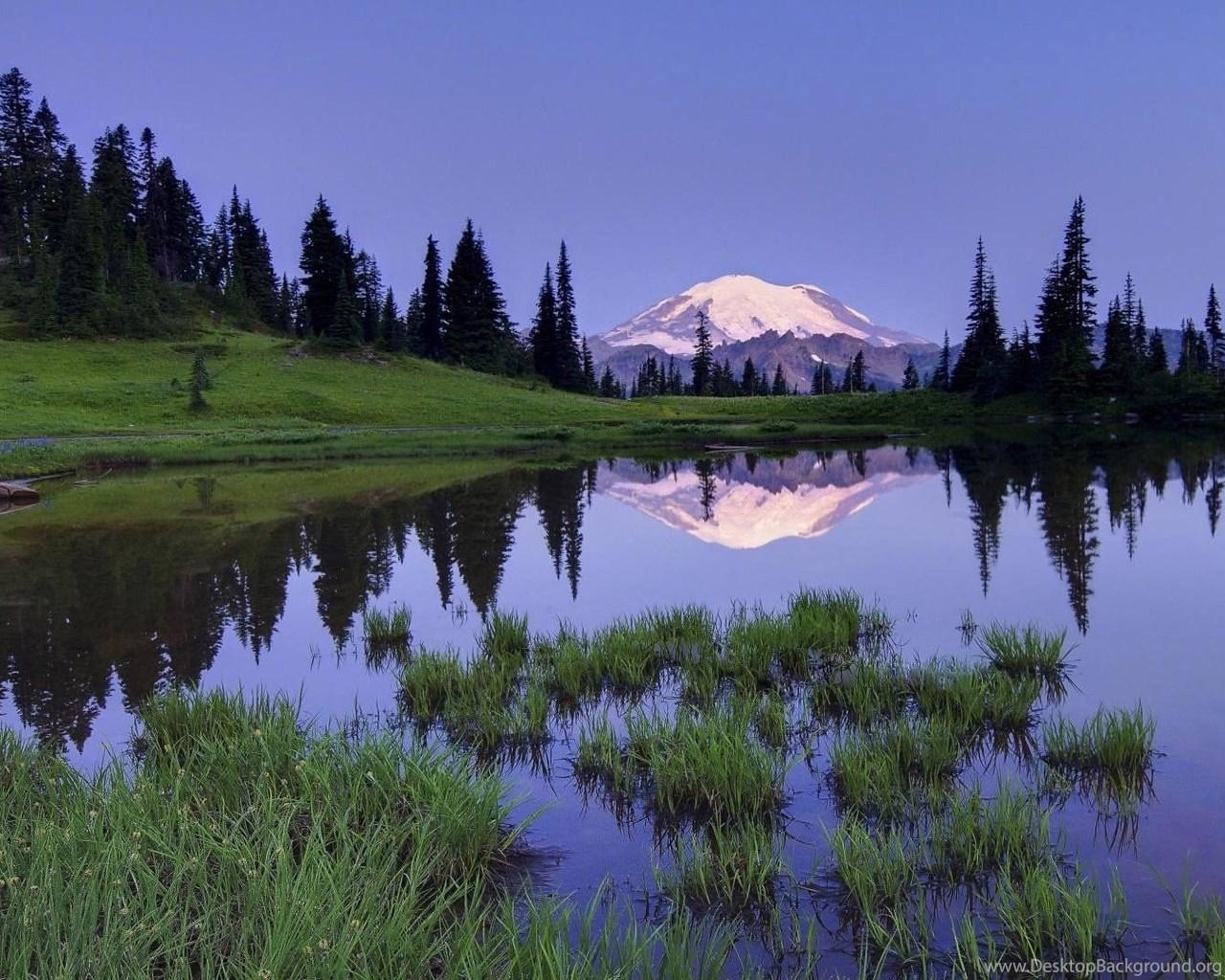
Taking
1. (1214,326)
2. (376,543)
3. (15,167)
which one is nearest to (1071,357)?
(1214,326)

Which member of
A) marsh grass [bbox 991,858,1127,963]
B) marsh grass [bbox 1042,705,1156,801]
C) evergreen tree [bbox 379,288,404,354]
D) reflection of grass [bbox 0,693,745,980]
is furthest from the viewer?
evergreen tree [bbox 379,288,404,354]

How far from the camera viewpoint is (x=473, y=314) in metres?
100

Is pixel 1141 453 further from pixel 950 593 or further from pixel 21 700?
pixel 21 700

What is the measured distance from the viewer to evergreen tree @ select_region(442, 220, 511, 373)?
98.8m

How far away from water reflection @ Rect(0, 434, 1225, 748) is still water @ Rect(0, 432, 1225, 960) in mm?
100

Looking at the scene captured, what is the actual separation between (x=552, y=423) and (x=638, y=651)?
61.2 meters

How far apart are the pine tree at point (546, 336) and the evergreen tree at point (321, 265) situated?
25.1 meters

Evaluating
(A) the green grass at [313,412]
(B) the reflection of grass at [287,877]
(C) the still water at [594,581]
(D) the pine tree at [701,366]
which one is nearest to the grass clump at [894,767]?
(C) the still water at [594,581]

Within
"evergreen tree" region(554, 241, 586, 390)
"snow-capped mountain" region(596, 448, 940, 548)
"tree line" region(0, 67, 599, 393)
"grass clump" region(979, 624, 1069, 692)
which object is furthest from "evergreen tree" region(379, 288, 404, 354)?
"grass clump" region(979, 624, 1069, 692)

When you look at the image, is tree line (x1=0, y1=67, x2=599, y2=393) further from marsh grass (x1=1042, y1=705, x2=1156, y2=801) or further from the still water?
marsh grass (x1=1042, y1=705, x2=1156, y2=801)

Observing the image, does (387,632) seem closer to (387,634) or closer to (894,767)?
(387,634)

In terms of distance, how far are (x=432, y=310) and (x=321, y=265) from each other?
13574 millimetres

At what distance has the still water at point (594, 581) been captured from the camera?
7.25 meters

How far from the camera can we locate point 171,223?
383ft
